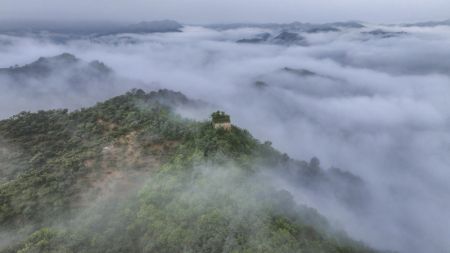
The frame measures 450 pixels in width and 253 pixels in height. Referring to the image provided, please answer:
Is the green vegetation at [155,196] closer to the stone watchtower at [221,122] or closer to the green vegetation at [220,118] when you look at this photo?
the stone watchtower at [221,122]

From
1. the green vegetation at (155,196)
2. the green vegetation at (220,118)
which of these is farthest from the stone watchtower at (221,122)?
the green vegetation at (155,196)

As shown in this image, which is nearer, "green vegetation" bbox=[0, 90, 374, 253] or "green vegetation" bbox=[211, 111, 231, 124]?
"green vegetation" bbox=[0, 90, 374, 253]

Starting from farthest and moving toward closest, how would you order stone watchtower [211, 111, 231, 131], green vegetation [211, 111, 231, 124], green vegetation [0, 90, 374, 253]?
green vegetation [211, 111, 231, 124], stone watchtower [211, 111, 231, 131], green vegetation [0, 90, 374, 253]

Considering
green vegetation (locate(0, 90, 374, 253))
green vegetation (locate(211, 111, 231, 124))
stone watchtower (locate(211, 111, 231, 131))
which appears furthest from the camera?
green vegetation (locate(211, 111, 231, 124))


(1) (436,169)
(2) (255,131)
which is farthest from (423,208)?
(2) (255,131)

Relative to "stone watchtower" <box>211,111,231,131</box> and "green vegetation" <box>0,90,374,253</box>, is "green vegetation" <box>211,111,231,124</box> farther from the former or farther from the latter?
"green vegetation" <box>0,90,374,253</box>

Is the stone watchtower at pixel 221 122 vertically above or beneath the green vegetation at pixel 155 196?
above

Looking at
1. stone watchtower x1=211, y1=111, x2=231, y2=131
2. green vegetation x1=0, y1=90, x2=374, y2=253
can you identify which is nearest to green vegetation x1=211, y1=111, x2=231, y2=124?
stone watchtower x1=211, y1=111, x2=231, y2=131

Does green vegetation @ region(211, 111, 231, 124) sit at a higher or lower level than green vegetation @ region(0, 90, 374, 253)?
higher
